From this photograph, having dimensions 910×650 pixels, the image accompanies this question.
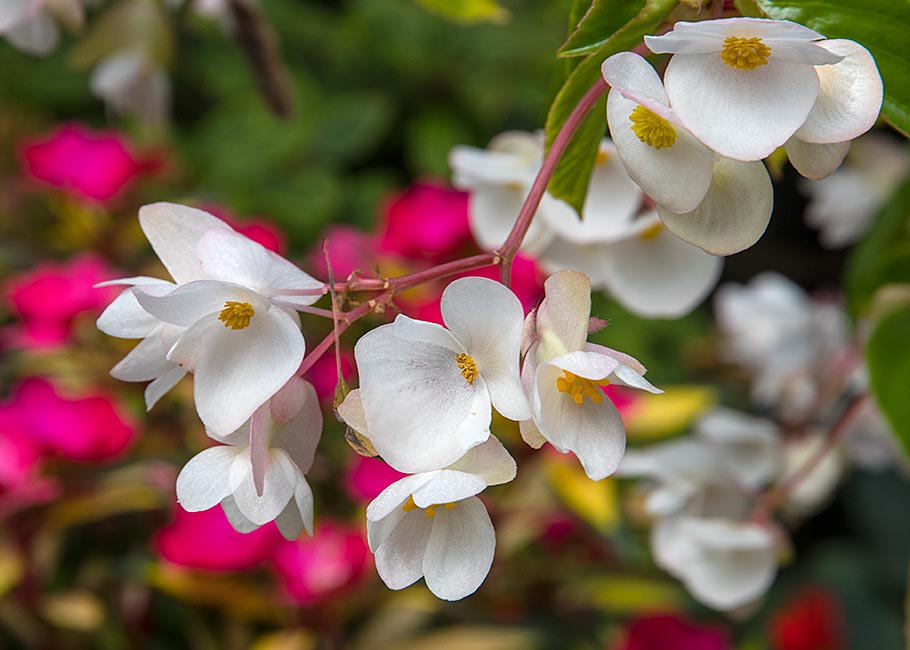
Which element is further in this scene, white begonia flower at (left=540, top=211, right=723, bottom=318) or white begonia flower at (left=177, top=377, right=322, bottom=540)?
white begonia flower at (left=540, top=211, right=723, bottom=318)

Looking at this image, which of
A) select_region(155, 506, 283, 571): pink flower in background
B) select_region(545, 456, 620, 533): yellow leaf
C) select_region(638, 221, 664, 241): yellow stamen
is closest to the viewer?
select_region(638, 221, 664, 241): yellow stamen

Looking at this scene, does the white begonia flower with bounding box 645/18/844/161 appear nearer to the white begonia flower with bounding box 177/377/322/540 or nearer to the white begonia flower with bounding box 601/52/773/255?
the white begonia flower with bounding box 601/52/773/255

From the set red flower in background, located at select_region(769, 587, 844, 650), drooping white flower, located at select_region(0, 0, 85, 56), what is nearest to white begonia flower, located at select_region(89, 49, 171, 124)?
drooping white flower, located at select_region(0, 0, 85, 56)

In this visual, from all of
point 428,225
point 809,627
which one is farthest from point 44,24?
point 809,627

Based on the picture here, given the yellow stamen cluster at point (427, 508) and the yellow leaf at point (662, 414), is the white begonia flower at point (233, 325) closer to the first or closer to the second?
the yellow stamen cluster at point (427, 508)

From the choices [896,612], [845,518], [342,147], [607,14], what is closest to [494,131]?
[342,147]

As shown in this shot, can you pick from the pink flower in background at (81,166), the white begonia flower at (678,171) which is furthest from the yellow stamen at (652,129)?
the pink flower in background at (81,166)
